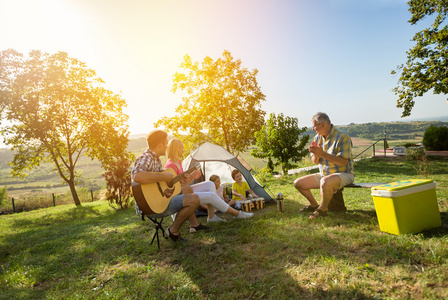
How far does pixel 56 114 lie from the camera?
48.3 ft

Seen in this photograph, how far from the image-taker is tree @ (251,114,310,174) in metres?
15.6

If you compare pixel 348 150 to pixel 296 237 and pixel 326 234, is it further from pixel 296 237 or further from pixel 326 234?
pixel 296 237

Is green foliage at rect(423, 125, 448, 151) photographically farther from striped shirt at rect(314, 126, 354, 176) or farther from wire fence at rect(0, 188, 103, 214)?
wire fence at rect(0, 188, 103, 214)

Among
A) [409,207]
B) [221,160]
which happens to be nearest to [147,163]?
[221,160]

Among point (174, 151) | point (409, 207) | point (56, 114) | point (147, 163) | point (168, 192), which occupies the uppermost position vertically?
point (56, 114)

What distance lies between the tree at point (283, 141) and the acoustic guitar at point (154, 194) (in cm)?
1218

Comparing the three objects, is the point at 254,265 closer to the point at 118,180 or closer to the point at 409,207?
the point at 409,207

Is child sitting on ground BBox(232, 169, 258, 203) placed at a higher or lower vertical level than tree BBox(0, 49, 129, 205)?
lower

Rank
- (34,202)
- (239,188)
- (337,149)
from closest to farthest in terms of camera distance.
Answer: (337,149)
(239,188)
(34,202)

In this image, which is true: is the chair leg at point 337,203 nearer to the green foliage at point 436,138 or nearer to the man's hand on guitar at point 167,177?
the man's hand on guitar at point 167,177

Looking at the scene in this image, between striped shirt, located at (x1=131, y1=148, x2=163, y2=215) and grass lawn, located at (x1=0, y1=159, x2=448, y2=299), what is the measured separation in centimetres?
105

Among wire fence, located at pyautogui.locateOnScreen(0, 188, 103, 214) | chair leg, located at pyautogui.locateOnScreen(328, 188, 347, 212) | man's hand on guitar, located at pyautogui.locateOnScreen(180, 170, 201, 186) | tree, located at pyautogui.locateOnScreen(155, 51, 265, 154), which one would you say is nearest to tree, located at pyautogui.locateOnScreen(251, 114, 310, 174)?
tree, located at pyautogui.locateOnScreen(155, 51, 265, 154)

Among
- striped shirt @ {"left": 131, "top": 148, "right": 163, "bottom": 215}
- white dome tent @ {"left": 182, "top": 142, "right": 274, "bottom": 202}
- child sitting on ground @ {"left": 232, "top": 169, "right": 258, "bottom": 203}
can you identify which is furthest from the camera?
white dome tent @ {"left": 182, "top": 142, "right": 274, "bottom": 202}

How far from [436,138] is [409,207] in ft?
57.8
